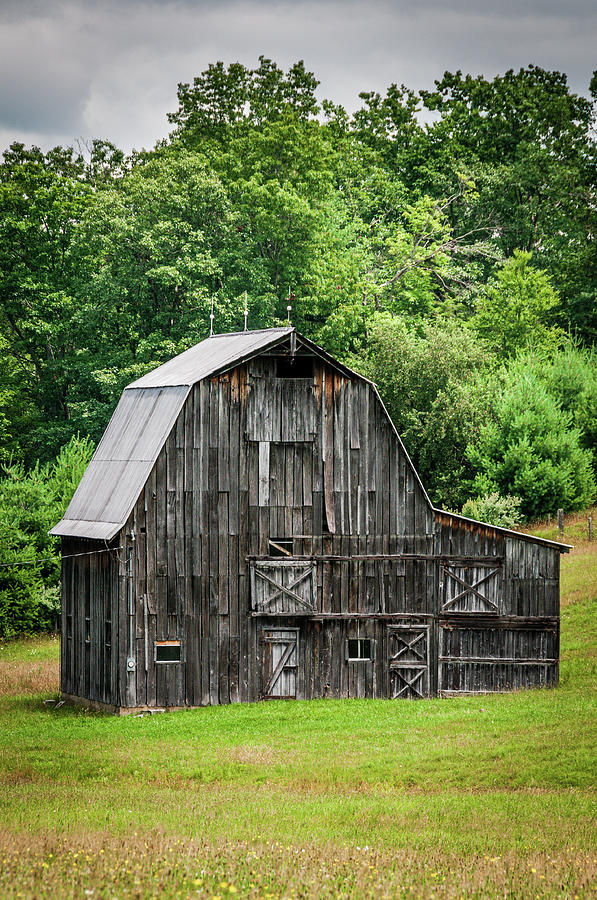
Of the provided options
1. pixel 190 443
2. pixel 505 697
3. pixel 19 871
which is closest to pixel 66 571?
pixel 190 443

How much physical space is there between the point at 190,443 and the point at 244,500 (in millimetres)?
2039

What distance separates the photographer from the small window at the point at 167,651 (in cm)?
2970

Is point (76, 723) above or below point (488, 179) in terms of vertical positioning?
below

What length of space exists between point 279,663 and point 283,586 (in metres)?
1.98

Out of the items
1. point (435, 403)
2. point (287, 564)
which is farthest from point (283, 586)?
point (435, 403)

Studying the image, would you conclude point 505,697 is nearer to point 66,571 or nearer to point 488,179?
point 66,571

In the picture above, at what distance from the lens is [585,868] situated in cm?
1418

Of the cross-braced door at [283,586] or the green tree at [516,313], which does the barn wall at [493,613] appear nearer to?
the cross-braced door at [283,586]

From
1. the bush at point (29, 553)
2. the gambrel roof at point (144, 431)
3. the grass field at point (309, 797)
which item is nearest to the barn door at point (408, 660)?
the grass field at point (309, 797)

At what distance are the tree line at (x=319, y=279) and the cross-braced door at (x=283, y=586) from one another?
16.8m

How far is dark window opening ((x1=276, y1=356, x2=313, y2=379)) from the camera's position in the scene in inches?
1222

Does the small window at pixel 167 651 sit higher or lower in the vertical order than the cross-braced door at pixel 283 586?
lower

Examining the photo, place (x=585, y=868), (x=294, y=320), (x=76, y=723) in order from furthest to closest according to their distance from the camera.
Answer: (x=294, y=320)
(x=76, y=723)
(x=585, y=868)

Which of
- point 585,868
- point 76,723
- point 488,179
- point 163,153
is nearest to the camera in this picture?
point 585,868
